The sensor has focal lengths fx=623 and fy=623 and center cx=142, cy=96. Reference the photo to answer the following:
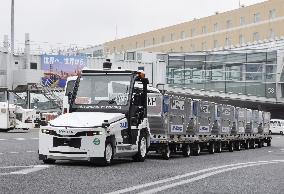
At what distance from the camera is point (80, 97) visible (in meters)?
17.3

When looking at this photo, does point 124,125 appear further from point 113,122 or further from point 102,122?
point 102,122

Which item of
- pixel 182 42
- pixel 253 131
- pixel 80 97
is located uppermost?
pixel 182 42

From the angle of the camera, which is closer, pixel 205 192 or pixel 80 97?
pixel 205 192

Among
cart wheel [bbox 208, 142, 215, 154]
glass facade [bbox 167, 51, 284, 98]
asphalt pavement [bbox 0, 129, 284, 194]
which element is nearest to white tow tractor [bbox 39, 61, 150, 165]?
asphalt pavement [bbox 0, 129, 284, 194]

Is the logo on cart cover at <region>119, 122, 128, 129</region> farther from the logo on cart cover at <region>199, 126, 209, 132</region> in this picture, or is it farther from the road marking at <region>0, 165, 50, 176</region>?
the logo on cart cover at <region>199, 126, 209, 132</region>

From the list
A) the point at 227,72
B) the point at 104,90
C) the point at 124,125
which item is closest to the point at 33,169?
the point at 124,125

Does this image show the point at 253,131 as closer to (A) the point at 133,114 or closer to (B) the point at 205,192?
(A) the point at 133,114

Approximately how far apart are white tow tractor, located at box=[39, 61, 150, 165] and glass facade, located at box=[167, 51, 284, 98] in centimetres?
5533

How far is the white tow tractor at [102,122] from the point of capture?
15609 millimetres

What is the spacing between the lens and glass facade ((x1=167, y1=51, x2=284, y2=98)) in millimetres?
72500

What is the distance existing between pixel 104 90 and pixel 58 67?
1985 inches

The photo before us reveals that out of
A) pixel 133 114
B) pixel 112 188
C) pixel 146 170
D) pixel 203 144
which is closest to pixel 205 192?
pixel 112 188

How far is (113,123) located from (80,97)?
5.04 ft

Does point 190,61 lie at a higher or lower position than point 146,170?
higher
